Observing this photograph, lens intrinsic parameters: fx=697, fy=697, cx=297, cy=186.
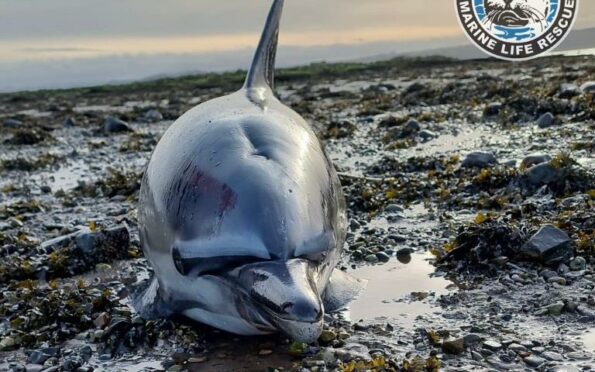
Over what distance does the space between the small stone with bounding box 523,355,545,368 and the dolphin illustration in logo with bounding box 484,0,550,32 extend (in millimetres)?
9364

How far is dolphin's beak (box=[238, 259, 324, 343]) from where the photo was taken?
298cm

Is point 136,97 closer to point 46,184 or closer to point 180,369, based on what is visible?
point 46,184

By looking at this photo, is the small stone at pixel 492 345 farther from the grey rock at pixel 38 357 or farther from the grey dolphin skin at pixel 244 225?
the grey rock at pixel 38 357

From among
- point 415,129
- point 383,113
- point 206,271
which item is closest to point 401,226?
point 206,271

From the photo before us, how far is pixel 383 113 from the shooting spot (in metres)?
18.5

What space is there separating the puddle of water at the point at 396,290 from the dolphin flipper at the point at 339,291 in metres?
0.07

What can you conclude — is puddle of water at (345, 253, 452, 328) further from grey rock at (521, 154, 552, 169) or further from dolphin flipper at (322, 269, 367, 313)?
grey rock at (521, 154, 552, 169)

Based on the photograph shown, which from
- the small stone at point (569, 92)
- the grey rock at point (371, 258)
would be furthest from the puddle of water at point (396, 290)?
the small stone at point (569, 92)

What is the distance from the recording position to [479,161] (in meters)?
8.91

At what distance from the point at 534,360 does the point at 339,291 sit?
1.30m

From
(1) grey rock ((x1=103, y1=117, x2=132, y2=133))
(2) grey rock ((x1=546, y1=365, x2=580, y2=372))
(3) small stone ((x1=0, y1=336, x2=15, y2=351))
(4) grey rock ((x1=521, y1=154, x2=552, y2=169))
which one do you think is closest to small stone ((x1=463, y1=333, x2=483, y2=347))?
(2) grey rock ((x1=546, y1=365, x2=580, y2=372))

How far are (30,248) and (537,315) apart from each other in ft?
16.3

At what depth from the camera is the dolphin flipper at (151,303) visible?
4246mm

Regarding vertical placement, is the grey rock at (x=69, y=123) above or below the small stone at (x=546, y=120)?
below
